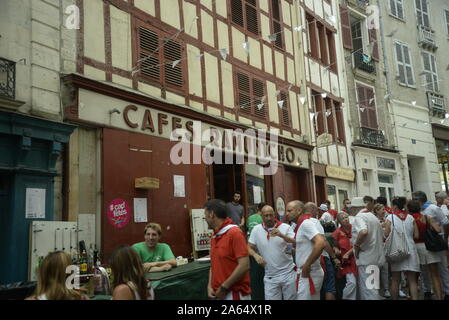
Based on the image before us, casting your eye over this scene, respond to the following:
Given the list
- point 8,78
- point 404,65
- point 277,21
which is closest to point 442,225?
point 8,78

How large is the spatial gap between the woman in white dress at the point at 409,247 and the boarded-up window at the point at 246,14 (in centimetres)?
832

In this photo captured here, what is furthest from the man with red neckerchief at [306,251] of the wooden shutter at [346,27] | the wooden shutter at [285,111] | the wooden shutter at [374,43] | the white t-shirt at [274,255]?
the wooden shutter at [374,43]

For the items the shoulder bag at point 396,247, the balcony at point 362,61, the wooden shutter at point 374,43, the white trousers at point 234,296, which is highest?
the wooden shutter at point 374,43

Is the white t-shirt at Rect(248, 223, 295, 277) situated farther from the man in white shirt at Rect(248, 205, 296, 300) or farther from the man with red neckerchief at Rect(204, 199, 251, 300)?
the man with red neckerchief at Rect(204, 199, 251, 300)

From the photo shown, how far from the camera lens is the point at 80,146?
829 cm

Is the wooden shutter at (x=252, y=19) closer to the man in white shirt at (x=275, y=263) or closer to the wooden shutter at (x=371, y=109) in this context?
the wooden shutter at (x=371, y=109)

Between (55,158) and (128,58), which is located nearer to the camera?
(55,158)

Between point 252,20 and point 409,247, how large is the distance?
9564 millimetres

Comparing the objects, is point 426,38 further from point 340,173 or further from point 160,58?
point 160,58

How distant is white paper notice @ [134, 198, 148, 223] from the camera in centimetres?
901

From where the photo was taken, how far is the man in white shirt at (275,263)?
5.61 m

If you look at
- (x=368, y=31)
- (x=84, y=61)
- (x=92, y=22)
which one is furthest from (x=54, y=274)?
(x=368, y=31)

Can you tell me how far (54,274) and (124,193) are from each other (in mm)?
5678
